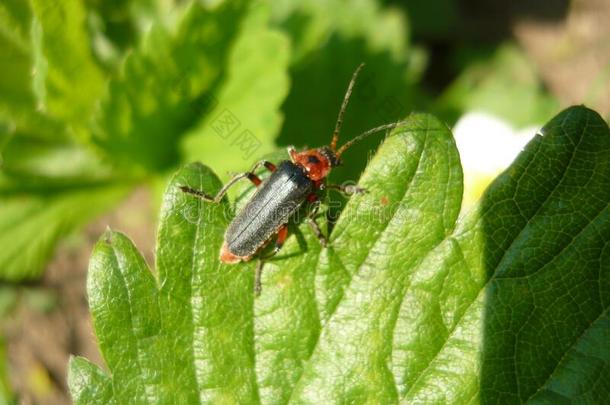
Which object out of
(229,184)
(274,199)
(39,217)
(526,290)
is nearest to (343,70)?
(274,199)

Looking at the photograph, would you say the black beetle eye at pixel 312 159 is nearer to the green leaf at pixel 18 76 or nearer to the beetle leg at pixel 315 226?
the beetle leg at pixel 315 226

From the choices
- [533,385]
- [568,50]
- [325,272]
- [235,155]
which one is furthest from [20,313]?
[568,50]

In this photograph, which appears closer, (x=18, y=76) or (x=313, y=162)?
(x=313, y=162)

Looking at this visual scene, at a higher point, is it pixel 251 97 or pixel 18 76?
pixel 18 76

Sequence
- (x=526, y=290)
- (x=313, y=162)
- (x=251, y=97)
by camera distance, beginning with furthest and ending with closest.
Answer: (x=251, y=97) < (x=313, y=162) < (x=526, y=290)

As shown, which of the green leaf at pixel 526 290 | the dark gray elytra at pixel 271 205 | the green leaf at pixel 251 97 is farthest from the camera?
the green leaf at pixel 251 97

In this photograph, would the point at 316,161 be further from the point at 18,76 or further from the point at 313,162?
the point at 18,76

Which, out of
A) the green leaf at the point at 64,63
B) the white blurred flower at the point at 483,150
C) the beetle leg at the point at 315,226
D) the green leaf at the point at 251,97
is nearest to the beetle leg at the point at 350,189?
the beetle leg at the point at 315,226

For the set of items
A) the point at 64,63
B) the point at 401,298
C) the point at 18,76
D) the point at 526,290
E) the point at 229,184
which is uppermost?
the point at 18,76

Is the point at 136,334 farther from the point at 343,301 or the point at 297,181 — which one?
the point at 297,181
